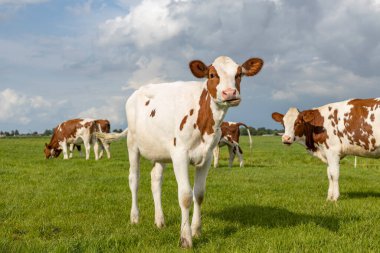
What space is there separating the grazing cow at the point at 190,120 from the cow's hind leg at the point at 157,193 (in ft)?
0.33

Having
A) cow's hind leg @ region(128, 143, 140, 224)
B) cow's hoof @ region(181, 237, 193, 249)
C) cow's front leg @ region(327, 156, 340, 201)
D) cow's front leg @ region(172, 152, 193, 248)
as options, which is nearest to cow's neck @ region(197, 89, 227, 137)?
cow's front leg @ region(172, 152, 193, 248)

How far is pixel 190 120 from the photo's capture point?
21.1 feet

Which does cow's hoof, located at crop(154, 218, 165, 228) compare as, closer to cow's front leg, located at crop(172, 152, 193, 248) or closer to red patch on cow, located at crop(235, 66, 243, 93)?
cow's front leg, located at crop(172, 152, 193, 248)

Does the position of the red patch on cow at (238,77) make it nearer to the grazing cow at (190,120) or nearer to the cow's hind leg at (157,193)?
the grazing cow at (190,120)

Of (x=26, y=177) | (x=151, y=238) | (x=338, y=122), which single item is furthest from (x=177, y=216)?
(x=26, y=177)

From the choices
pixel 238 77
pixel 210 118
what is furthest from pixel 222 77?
pixel 210 118

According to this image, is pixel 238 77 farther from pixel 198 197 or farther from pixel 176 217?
pixel 176 217

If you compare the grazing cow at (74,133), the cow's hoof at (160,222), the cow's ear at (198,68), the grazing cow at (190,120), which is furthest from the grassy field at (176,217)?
the grazing cow at (74,133)

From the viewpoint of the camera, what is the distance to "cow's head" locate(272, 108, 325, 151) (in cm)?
1222

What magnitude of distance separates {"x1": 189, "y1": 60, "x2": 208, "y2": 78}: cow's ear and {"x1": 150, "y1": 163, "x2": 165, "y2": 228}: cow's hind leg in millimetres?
2322

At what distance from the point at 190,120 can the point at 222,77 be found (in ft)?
2.71

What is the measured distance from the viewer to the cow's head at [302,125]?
12.2 metres

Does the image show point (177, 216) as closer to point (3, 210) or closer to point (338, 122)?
point (3, 210)

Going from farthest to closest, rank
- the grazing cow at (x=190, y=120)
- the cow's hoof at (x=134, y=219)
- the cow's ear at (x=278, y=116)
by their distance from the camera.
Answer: the cow's ear at (x=278, y=116)
the cow's hoof at (x=134, y=219)
the grazing cow at (x=190, y=120)
